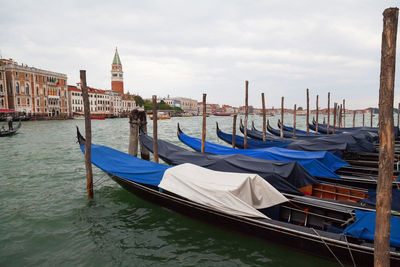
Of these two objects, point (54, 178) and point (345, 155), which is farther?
point (345, 155)

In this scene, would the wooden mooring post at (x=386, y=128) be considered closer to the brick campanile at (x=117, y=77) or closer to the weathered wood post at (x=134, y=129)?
the weathered wood post at (x=134, y=129)

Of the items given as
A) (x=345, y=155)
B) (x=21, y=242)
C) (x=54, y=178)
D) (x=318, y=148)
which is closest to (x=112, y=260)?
(x=21, y=242)

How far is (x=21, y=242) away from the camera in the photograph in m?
4.30

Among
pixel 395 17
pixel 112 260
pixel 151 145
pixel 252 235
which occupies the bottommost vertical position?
pixel 112 260

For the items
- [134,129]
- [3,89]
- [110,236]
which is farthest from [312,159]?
[3,89]

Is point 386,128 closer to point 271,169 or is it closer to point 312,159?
point 271,169

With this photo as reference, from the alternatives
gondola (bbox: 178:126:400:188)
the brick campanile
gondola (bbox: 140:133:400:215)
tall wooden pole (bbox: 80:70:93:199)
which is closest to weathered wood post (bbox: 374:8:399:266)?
gondola (bbox: 140:133:400:215)

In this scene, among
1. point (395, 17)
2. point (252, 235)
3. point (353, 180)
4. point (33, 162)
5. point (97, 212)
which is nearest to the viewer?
point (395, 17)

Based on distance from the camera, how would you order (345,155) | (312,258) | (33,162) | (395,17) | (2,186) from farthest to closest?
(33,162), (345,155), (2,186), (312,258), (395,17)

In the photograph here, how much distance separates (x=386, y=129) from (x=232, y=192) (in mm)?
2410

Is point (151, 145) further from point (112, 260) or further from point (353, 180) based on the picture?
point (353, 180)

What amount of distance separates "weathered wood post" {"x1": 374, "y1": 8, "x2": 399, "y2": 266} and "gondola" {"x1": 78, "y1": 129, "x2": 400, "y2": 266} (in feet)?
2.90

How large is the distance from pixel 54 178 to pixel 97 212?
12.0 ft

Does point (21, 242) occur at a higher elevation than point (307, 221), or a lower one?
lower
